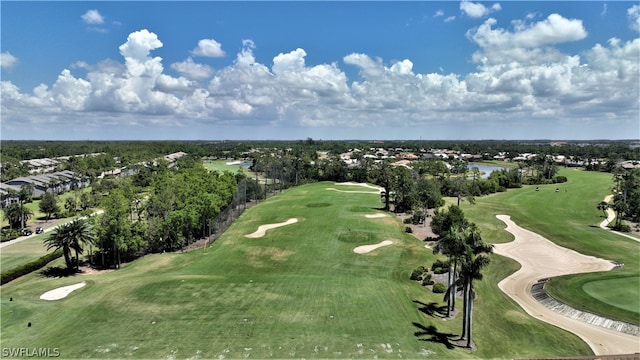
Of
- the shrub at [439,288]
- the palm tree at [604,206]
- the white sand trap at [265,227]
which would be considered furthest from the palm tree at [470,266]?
the palm tree at [604,206]

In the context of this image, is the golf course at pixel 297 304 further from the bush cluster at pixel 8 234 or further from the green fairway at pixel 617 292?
the bush cluster at pixel 8 234

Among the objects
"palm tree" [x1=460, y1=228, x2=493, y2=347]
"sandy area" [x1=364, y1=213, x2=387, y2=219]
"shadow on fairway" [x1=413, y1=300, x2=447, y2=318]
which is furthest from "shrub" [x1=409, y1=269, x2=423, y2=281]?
"sandy area" [x1=364, y1=213, x2=387, y2=219]

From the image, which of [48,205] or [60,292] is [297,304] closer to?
[60,292]

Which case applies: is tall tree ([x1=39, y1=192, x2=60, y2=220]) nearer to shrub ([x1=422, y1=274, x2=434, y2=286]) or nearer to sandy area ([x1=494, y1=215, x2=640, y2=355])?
shrub ([x1=422, y1=274, x2=434, y2=286])

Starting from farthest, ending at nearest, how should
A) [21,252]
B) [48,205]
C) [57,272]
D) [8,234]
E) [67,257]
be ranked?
[48,205]
[8,234]
[21,252]
[57,272]
[67,257]

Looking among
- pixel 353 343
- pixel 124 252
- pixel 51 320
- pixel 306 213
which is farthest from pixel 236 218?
pixel 353 343

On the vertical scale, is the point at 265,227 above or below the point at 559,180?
below

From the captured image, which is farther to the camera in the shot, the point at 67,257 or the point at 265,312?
the point at 67,257

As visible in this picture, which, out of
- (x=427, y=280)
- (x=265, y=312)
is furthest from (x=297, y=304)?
(x=427, y=280)
